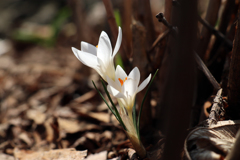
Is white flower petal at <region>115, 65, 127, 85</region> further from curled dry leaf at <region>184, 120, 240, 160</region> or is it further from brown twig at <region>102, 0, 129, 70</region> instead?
brown twig at <region>102, 0, 129, 70</region>

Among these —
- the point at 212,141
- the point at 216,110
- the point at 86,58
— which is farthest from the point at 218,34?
the point at 86,58

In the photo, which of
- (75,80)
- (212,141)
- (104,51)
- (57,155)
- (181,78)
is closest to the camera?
(181,78)

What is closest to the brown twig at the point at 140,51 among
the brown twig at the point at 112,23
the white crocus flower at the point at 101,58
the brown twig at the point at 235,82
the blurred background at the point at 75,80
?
the blurred background at the point at 75,80

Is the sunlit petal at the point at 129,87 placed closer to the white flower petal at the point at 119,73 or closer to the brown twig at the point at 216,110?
the white flower petal at the point at 119,73

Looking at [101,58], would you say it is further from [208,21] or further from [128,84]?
[208,21]

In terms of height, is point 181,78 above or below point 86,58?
below

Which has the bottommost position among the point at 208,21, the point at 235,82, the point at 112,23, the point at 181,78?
the point at 235,82

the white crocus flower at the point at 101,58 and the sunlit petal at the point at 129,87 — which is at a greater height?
the white crocus flower at the point at 101,58

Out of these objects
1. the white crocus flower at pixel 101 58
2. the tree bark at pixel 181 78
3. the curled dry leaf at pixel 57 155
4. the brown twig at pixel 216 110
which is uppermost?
the white crocus flower at pixel 101 58

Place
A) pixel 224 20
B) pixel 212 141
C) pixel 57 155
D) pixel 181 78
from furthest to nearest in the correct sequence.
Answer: pixel 224 20
pixel 57 155
pixel 212 141
pixel 181 78

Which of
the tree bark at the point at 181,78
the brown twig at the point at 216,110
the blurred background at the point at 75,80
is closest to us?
the tree bark at the point at 181,78
